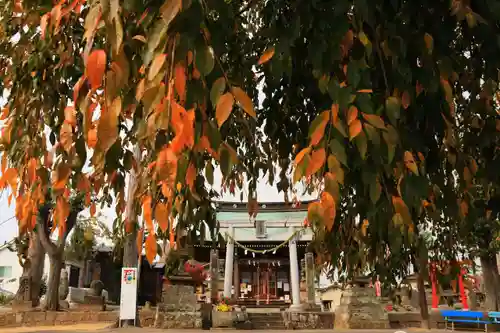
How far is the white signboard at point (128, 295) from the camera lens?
8.81m

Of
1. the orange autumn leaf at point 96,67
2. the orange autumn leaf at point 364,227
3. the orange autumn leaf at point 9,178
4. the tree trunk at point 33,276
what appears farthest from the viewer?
the tree trunk at point 33,276

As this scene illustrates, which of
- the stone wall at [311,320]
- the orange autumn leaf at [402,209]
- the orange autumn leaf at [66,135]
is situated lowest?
the stone wall at [311,320]

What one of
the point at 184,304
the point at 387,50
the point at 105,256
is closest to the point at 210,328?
the point at 184,304

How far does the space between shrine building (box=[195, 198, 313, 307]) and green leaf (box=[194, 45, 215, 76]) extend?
1788cm

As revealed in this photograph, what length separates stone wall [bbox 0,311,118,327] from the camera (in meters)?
12.1

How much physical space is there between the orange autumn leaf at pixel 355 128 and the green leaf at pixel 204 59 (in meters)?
0.36

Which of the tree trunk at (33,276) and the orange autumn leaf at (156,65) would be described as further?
the tree trunk at (33,276)

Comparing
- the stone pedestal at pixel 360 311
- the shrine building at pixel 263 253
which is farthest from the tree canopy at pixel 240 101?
the shrine building at pixel 263 253

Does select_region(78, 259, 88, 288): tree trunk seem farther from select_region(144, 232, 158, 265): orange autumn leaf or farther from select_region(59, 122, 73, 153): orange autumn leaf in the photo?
select_region(144, 232, 158, 265): orange autumn leaf

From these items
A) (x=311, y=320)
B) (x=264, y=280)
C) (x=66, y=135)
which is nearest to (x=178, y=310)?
(x=311, y=320)

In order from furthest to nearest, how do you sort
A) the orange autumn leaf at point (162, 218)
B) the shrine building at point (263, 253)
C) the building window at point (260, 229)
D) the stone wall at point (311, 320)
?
the shrine building at point (263, 253) → the building window at point (260, 229) → the stone wall at point (311, 320) → the orange autumn leaf at point (162, 218)

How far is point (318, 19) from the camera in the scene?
1370mm

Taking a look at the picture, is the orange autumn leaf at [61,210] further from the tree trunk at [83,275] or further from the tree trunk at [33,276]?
the tree trunk at [83,275]

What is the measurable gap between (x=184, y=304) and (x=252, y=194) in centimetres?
890
